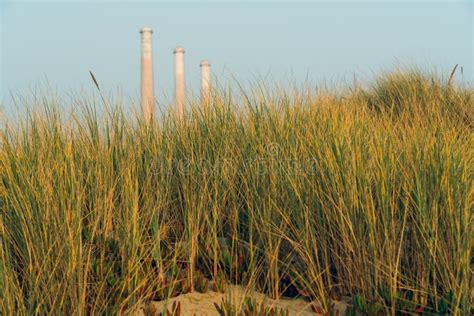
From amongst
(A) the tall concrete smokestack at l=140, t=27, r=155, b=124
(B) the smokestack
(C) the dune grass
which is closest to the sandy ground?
(C) the dune grass

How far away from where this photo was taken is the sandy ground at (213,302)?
3.29 m

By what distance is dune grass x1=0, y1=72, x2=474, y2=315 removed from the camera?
3.13 m

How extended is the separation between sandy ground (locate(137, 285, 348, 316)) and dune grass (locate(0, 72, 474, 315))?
8 centimetres

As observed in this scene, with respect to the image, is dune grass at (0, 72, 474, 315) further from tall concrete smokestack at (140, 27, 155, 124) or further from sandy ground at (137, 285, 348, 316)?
tall concrete smokestack at (140, 27, 155, 124)

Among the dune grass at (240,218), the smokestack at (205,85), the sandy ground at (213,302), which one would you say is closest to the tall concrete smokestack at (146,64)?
the smokestack at (205,85)

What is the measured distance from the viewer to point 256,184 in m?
3.83

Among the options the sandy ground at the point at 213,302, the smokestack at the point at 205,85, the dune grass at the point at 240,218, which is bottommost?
the sandy ground at the point at 213,302

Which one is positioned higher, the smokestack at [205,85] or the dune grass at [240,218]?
the smokestack at [205,85]

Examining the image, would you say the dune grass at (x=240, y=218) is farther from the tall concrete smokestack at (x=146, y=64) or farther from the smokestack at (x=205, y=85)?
the tall concrete smokestack at (x=146, y=64)

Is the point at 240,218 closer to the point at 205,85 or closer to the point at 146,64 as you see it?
the point at 205,85

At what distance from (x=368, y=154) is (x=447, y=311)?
43.1 inches

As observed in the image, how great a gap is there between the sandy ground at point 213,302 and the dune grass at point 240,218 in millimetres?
76

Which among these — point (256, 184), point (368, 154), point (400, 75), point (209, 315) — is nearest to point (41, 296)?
point (209, 315)

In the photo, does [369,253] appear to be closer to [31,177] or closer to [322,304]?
[322,304]
